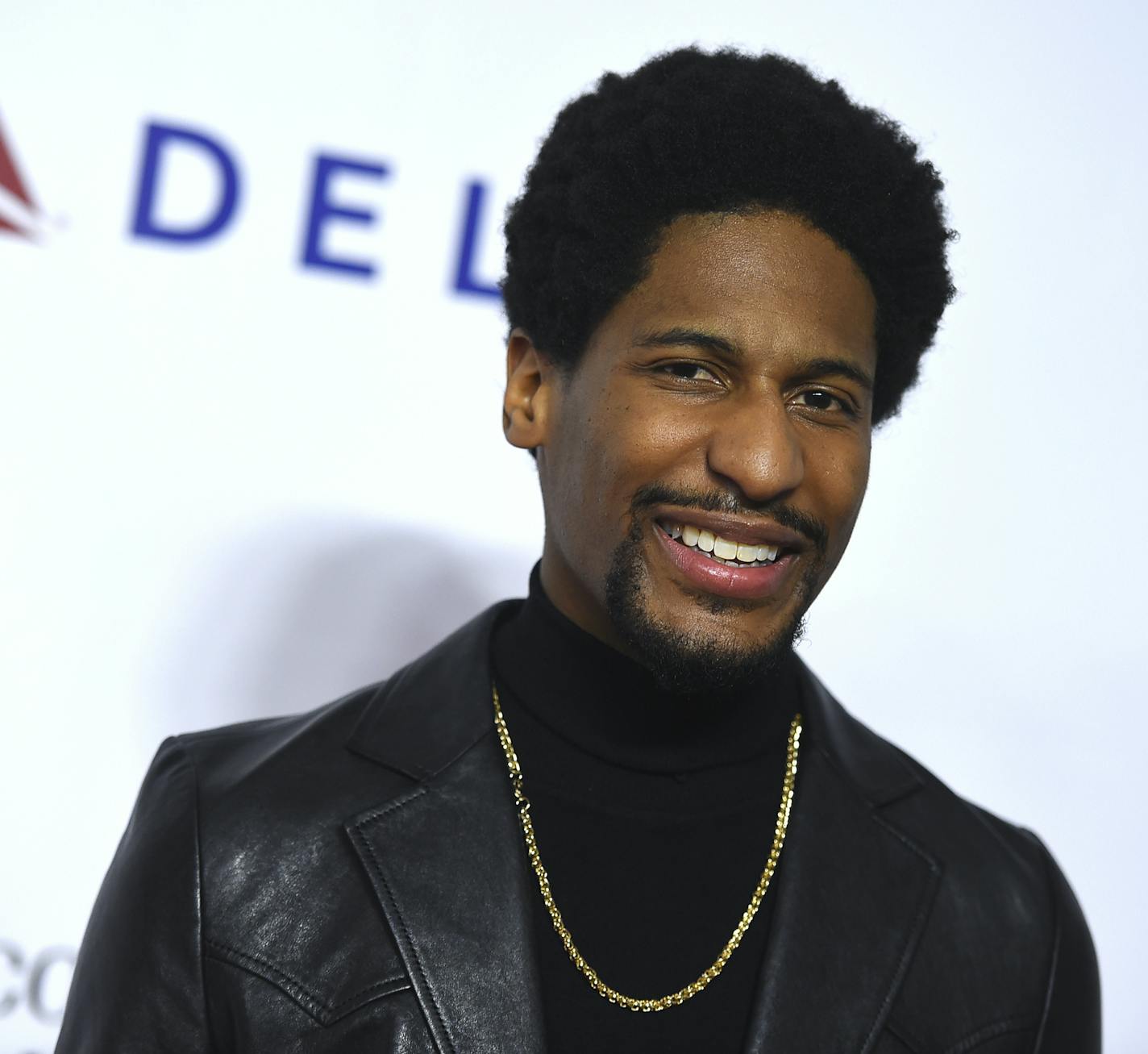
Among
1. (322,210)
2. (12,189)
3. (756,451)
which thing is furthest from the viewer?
(322,210)

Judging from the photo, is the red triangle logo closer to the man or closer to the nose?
the man

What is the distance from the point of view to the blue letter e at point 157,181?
1.97 meters

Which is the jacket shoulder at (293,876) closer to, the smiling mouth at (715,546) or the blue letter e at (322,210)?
the smiling mouth at (715,546)

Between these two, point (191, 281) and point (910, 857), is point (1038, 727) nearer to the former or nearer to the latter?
point (910, 857)

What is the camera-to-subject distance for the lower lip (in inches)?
48.8

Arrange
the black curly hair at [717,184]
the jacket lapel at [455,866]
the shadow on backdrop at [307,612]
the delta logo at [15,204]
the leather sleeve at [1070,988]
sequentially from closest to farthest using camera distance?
1. the jacket lapel at [455,866]
2. the black curly hair at [717,184]
3. the leather sleeve at [1070,988]
4. the delta logo at [15,204]
5. the shadow on backdrop at [307,612]

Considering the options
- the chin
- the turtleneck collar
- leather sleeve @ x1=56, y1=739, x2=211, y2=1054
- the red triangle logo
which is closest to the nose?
the chin

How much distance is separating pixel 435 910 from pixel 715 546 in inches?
15.1

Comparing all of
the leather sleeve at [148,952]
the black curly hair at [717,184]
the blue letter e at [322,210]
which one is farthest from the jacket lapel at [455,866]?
the blue letter e at [322,210]

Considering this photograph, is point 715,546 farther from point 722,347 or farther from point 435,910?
point 435,910

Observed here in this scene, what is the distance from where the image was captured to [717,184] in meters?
1.29

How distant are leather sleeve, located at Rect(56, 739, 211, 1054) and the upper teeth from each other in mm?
483

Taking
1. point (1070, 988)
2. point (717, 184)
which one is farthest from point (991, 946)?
point (717, 184)

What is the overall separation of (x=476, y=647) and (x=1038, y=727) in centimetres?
124
